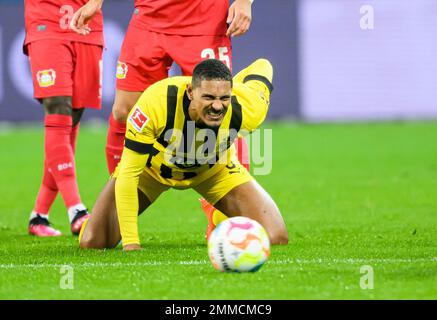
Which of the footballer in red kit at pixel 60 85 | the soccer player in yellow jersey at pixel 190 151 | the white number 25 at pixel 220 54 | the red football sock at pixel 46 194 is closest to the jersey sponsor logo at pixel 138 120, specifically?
the soccer player in yellow jersey at pixel 190 151

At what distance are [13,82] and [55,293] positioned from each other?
44.9ft

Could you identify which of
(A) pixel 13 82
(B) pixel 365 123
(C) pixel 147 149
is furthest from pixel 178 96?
(B) pixel 365 123

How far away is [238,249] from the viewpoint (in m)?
5.28

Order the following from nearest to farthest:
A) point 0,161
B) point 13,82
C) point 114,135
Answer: point 114,135 → point 0,161 → point 13,82

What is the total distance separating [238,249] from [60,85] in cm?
300

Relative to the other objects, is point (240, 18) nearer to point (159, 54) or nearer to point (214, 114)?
point (159, 54)

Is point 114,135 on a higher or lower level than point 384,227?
higher

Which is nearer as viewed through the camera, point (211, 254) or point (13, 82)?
point (211, 254)

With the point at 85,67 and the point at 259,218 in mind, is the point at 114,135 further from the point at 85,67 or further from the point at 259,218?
the point at 259,218

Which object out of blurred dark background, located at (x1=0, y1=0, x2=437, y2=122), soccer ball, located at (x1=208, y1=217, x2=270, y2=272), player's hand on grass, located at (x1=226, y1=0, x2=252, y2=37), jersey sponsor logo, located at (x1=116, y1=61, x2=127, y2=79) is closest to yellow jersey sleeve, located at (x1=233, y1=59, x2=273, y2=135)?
player's hand on grass, located at (x1=226, y1=0, x2=252, y2=37)

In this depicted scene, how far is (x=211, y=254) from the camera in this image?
211 inches

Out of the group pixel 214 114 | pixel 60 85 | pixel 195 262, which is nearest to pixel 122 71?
pixel 60 85

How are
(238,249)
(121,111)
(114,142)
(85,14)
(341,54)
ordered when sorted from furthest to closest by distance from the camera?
(341,54) → (114,142) → (121,111) → (85,14) → (238,249)

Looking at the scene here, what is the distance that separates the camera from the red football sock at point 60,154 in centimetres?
771
